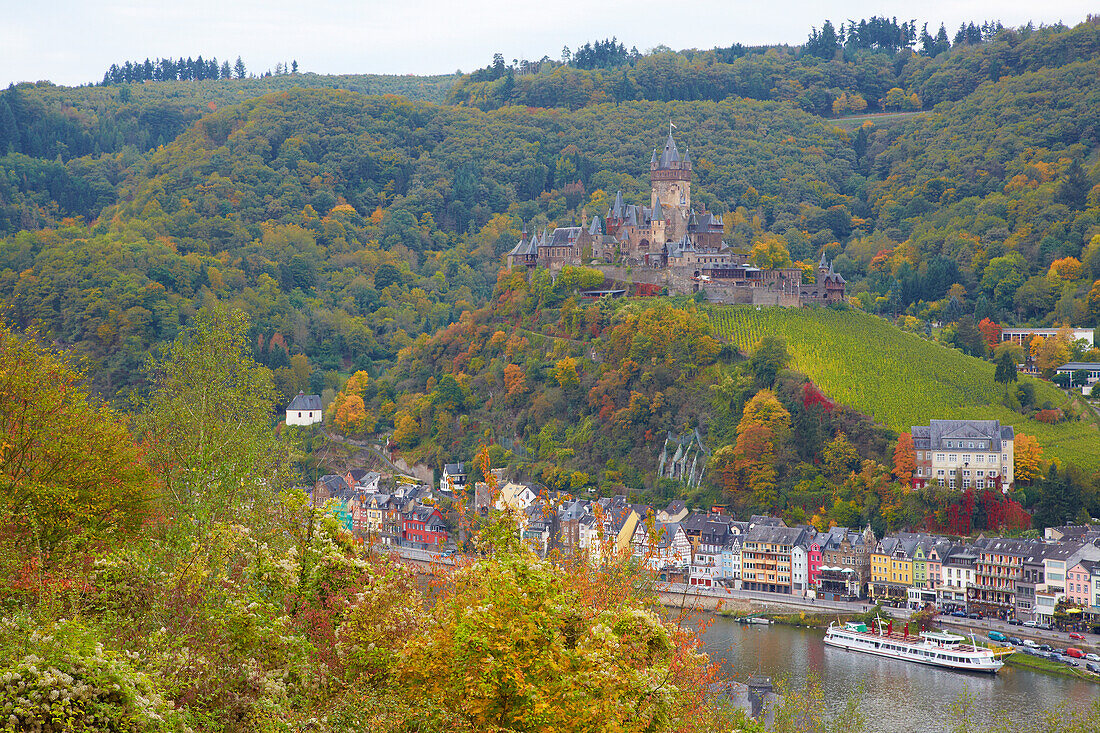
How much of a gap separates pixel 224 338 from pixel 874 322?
57339 mm

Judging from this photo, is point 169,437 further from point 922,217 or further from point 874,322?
point 922,217

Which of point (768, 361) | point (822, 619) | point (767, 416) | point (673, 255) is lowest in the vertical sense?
point (822, 619)

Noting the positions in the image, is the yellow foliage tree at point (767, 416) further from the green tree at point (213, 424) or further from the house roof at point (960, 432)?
the green tree at point (213, 424)

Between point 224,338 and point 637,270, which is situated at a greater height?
point 637,270

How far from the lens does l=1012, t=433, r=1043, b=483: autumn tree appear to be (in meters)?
54.3

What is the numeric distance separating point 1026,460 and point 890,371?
38.9 feet

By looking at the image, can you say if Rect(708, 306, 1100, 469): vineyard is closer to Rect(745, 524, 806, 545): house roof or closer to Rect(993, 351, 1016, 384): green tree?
Rect(993, 351, 1016, 384): green tree

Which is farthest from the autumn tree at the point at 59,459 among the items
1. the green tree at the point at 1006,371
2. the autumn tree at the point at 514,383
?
the green tree at the point at 1006,371

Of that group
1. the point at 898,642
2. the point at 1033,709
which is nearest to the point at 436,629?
the point at 1033,709

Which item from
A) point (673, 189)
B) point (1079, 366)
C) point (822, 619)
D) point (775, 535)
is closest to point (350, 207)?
point (673, 189)

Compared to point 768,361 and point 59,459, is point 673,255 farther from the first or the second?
point 59,459

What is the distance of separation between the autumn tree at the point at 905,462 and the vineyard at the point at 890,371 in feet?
8.60

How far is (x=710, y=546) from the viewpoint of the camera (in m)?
55.2

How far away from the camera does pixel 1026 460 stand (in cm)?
5462
